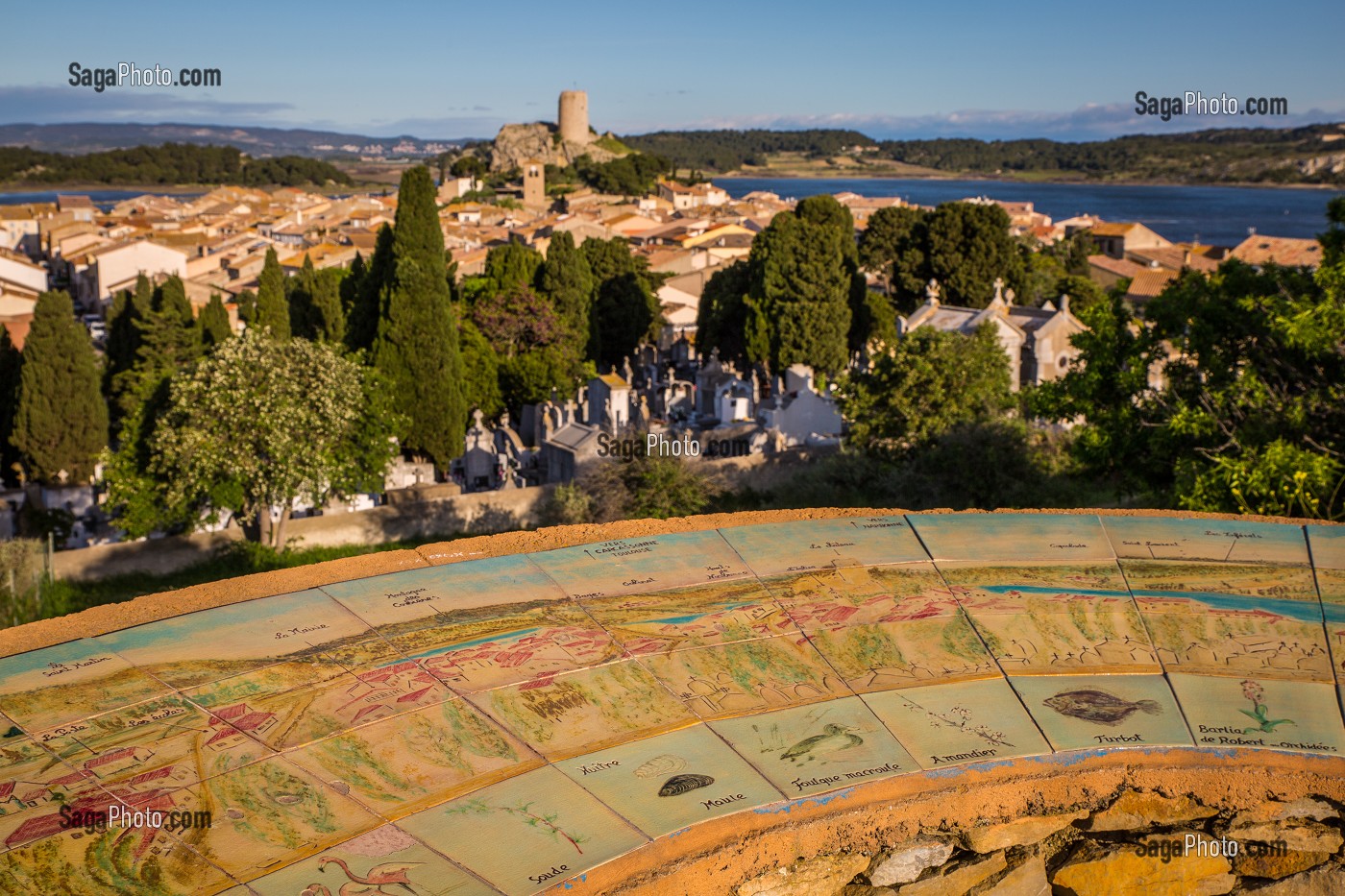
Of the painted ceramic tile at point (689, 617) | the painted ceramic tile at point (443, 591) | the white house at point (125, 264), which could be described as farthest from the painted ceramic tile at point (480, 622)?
the white house at point (125, 264)

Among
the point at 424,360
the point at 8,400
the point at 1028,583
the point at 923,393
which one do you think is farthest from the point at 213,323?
the point at 1028,583

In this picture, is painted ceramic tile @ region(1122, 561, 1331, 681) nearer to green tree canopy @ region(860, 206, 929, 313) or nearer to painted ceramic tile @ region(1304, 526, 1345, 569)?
painted ceramic tile @ region(1304, 526, 1345, 569)

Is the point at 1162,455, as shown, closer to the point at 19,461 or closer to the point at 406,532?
the point at 406,532

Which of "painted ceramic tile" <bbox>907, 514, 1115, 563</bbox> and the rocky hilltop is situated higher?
the rocky hilltop

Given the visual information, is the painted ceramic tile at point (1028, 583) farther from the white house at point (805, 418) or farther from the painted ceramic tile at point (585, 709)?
the white house at point (805, 418)

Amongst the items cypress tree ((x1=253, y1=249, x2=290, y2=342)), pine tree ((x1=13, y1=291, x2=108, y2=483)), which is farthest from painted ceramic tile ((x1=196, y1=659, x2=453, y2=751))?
cypress tree ((x1=253, y1=249, x2=290, y2=342))

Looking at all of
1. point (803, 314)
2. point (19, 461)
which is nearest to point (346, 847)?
point (19, 461)

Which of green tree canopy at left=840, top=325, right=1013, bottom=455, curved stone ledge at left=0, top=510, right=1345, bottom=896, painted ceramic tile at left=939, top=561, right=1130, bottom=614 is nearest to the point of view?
curved stone ledge at left=0, top=510, right=1345, bottom=896
